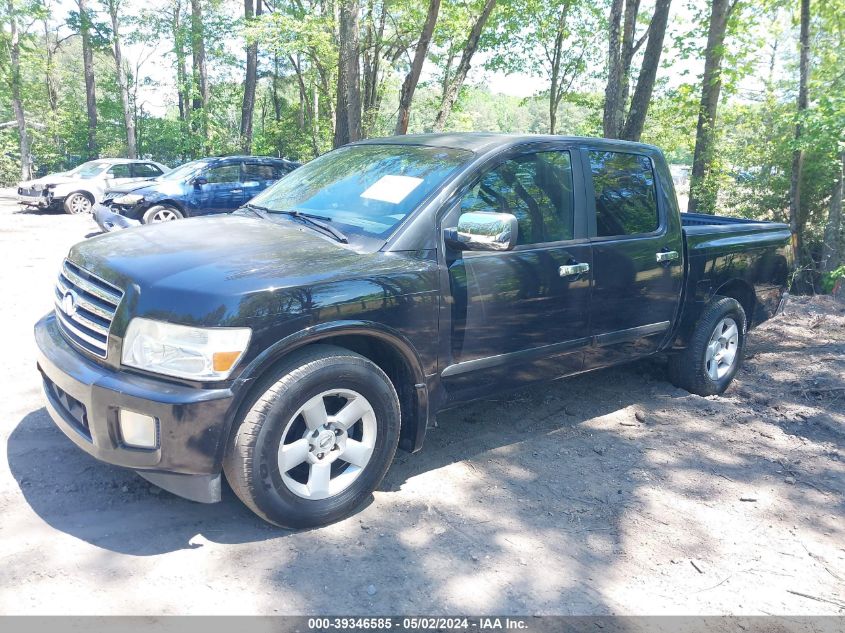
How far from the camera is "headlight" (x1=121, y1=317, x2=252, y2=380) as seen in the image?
8.98 ft

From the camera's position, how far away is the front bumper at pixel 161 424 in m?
2.71

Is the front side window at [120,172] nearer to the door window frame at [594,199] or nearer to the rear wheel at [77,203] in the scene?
the rear wheel at [77,203]

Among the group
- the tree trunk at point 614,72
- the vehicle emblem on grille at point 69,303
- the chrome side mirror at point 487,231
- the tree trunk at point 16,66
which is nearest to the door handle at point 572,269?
the chrome side mirror at point 487,231

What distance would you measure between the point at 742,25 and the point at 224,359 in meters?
17.0

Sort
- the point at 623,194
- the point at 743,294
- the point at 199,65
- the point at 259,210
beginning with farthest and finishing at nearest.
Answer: the point at 199,65, the point at 743,294, the point at 623,194, the point at 259,210

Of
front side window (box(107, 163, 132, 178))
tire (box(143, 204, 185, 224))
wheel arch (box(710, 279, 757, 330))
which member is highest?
front side window (box(107, 163, 132, 178))

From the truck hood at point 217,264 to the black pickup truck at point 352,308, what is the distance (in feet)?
0.04

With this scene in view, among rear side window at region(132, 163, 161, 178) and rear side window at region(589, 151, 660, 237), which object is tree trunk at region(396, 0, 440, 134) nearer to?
rear side window at region(589, 151, 660, 237)

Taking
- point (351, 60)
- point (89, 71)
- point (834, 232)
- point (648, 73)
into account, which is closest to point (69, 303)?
point (351, 60)

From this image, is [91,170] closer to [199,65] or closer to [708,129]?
[199,65]

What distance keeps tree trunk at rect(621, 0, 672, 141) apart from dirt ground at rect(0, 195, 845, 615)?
8.25 meters

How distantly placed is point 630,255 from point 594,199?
1.55ft

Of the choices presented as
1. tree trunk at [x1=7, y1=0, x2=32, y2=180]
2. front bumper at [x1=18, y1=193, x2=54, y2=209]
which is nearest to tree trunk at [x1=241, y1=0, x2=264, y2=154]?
tree trunk at [x1=7, y1=0, x2=32, y2=180]

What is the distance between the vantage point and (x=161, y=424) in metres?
2.72
